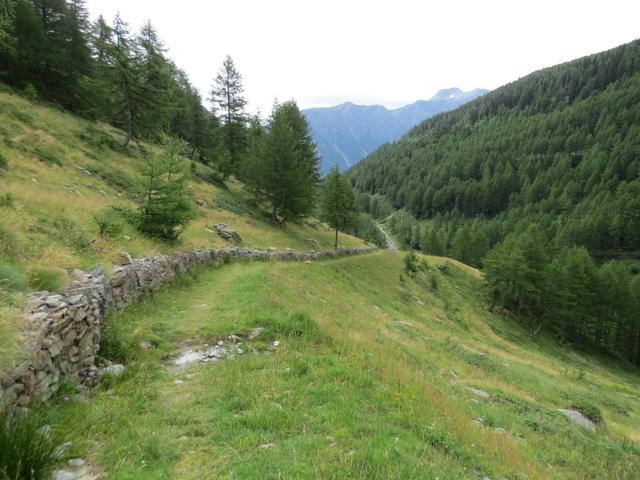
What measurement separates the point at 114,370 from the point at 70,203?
45.2 ft

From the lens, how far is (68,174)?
24.8 meters

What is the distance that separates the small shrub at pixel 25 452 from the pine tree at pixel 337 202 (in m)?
41.9

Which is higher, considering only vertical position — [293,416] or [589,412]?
[293,416]

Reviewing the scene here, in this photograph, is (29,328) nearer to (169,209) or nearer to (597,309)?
(169,209)

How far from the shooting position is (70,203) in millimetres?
17391

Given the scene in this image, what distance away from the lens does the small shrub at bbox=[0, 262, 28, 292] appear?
6542 mm

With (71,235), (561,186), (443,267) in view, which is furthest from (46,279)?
(561,186)

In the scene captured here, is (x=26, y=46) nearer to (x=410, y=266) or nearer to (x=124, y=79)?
(x=124, y=79)

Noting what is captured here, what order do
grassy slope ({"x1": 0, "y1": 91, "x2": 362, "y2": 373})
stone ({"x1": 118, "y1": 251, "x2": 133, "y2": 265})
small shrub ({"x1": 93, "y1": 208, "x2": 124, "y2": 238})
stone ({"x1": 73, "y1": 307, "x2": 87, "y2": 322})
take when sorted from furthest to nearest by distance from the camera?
1. small shrub ({"x1": 93, "y1": 208, "x2": 124, "y2": 238})
2. stone ({"x1": 118, "y1": 251, "x2": 133, "y2": 265})
3. grassy slope ({"x1": 0, "y1": 91, "x2": 362, "y2": 373})
4. stone ({"x1": 73, "y1": 307, "x2": 87, "y2": 322})

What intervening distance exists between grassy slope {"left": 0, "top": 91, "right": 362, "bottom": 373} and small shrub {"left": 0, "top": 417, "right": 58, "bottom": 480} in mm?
919

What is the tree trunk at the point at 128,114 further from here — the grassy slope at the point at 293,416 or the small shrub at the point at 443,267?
the small shrub at the point at 443,267

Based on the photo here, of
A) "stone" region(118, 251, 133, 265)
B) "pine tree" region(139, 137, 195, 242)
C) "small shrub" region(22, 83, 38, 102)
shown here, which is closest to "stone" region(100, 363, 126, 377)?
"stone" region(118, 251, 133, 265)

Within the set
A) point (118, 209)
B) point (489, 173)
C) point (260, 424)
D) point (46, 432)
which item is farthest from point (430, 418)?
point (489, 173)

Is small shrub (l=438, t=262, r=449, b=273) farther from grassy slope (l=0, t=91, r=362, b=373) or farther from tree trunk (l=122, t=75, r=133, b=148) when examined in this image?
tree trunk (l=122, t=75, r=133, b=148)
